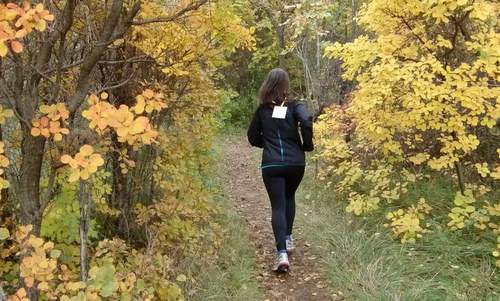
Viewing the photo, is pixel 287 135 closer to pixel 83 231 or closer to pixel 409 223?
pixel 409 223

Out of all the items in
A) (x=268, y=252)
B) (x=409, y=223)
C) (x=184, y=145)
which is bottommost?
(x=268, y=252)

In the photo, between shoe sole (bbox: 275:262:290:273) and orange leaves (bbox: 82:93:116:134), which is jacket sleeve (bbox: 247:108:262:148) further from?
orange leaves (bbox: 82:93:116:134)

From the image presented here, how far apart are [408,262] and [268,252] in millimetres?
1543

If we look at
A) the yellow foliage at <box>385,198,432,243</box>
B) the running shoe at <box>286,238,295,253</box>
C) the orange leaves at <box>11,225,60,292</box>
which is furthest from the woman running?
the orange leaves at <box>11,225,60,292</box>

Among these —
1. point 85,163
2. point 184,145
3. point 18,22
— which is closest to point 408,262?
point 184,145

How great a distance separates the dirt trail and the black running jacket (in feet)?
3.58

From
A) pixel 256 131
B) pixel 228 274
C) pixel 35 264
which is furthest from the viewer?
pixel 256 131

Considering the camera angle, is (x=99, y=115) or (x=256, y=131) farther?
Answer: (x=256, y=131)

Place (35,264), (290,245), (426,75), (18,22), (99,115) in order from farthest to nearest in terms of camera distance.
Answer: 1. (290,245)
2. (426,75)
3. (35,264)
4. (99,115)
5. (18,22)

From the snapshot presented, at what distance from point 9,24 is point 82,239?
57.5 inches

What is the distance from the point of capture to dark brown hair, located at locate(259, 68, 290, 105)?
4738 millimetres

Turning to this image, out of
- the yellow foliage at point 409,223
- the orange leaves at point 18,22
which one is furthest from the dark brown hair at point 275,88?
the orange leaves at point 18,22

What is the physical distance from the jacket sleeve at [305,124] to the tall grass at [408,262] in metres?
1.19

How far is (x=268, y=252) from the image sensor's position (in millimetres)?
5535
